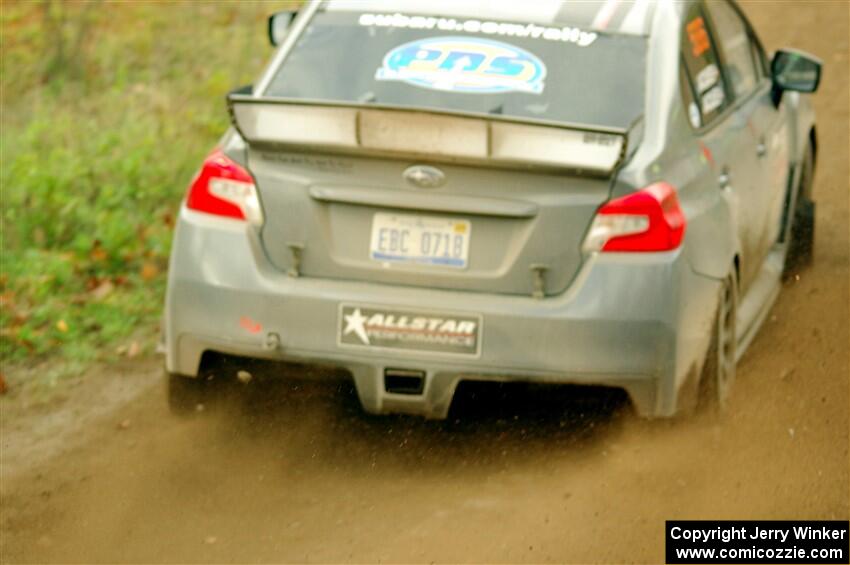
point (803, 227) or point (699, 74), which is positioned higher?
point (699, 74)

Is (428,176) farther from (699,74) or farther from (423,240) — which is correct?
(699,74)

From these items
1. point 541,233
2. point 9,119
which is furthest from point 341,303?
point 9,119

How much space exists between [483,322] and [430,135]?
61cm

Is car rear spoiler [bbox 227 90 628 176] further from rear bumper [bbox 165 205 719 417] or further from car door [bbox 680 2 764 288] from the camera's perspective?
car door [bbox 680 2 764 288]

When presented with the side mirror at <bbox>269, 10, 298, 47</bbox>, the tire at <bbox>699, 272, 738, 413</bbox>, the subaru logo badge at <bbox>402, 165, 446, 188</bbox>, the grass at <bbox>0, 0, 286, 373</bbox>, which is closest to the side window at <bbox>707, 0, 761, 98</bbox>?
the tire at <bbox>699, 272, 738, 413</bbox>

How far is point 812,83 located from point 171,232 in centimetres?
346

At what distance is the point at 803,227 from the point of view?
803cm

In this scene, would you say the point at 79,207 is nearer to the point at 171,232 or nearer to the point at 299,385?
A: the point at 171,232

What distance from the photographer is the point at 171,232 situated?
28.1ft

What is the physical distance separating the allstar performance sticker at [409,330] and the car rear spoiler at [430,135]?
50 cm

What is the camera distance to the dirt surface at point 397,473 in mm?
4984

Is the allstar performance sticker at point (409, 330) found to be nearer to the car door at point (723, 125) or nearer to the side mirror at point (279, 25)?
the car door at point (723, 125)

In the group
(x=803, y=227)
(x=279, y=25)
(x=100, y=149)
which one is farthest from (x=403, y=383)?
(x=100, y=149)

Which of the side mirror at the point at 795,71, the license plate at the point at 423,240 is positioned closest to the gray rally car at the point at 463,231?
the license plate at the point at 423,240
